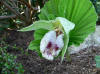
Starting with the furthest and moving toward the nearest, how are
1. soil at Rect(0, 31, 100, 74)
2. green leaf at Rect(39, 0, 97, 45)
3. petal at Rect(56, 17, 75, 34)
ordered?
soil at Rect(0, 31, 100, 74) → green leaf at Rect(39, 0, 97, 45) → petal at Rect(56, 17, 75, 34)

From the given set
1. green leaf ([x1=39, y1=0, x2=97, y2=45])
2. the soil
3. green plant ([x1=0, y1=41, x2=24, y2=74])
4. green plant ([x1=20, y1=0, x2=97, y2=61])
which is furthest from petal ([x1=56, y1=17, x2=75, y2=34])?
green plant ([x1=0, y1=41, x2=24, y2=74])

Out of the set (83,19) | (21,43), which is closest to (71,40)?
(83,19)

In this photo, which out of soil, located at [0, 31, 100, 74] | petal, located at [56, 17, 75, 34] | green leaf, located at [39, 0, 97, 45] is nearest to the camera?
petal, located at [56, 17, 75, 34]

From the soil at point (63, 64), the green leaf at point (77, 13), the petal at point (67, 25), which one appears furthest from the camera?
the soil at point (63, 64)

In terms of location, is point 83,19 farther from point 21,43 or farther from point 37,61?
point 21,43

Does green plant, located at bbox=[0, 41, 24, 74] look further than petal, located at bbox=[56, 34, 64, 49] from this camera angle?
Yes

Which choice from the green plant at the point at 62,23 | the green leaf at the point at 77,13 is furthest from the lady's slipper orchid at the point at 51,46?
the green leaf at the point at 77,13

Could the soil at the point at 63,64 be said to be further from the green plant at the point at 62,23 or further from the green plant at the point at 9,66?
the green plant at the point at 62,23

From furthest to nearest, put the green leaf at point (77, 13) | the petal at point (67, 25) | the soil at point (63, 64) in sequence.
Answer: the soil at point (63, 64) → the green leaf at point (77, 13) → the petal at point (67, 25)

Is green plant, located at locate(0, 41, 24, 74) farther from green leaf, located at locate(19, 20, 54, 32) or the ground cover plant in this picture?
green leaf, located at locate(19, 20, 54, 32)

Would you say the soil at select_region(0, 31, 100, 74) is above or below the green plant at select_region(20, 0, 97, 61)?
below
